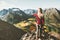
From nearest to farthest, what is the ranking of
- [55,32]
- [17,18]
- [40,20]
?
[40,20] < [55,32] < [17,18]

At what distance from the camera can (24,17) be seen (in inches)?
266

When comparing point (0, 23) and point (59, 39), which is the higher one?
point (0, 23)

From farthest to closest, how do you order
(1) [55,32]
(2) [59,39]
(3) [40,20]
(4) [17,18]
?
(4) [17,18], (1) [55,32], (2) [59,39], (3) [40,20]

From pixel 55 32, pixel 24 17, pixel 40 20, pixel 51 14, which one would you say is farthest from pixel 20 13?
pixel 40 20

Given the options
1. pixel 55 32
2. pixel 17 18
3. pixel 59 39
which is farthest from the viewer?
pixel 17 18

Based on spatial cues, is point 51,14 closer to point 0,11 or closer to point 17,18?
point 17,18

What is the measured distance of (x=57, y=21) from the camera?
6727mm

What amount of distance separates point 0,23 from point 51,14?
6.07ft

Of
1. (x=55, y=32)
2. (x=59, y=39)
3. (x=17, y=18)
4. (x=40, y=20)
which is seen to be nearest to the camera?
(x=40, y=20)

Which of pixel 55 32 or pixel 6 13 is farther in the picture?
pixel 6 13

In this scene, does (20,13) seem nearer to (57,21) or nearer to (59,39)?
(57,21)

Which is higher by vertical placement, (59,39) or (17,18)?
(17,18)

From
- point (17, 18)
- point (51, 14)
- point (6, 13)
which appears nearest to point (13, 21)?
point (17, 18)

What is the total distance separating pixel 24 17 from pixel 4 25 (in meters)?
1.11
